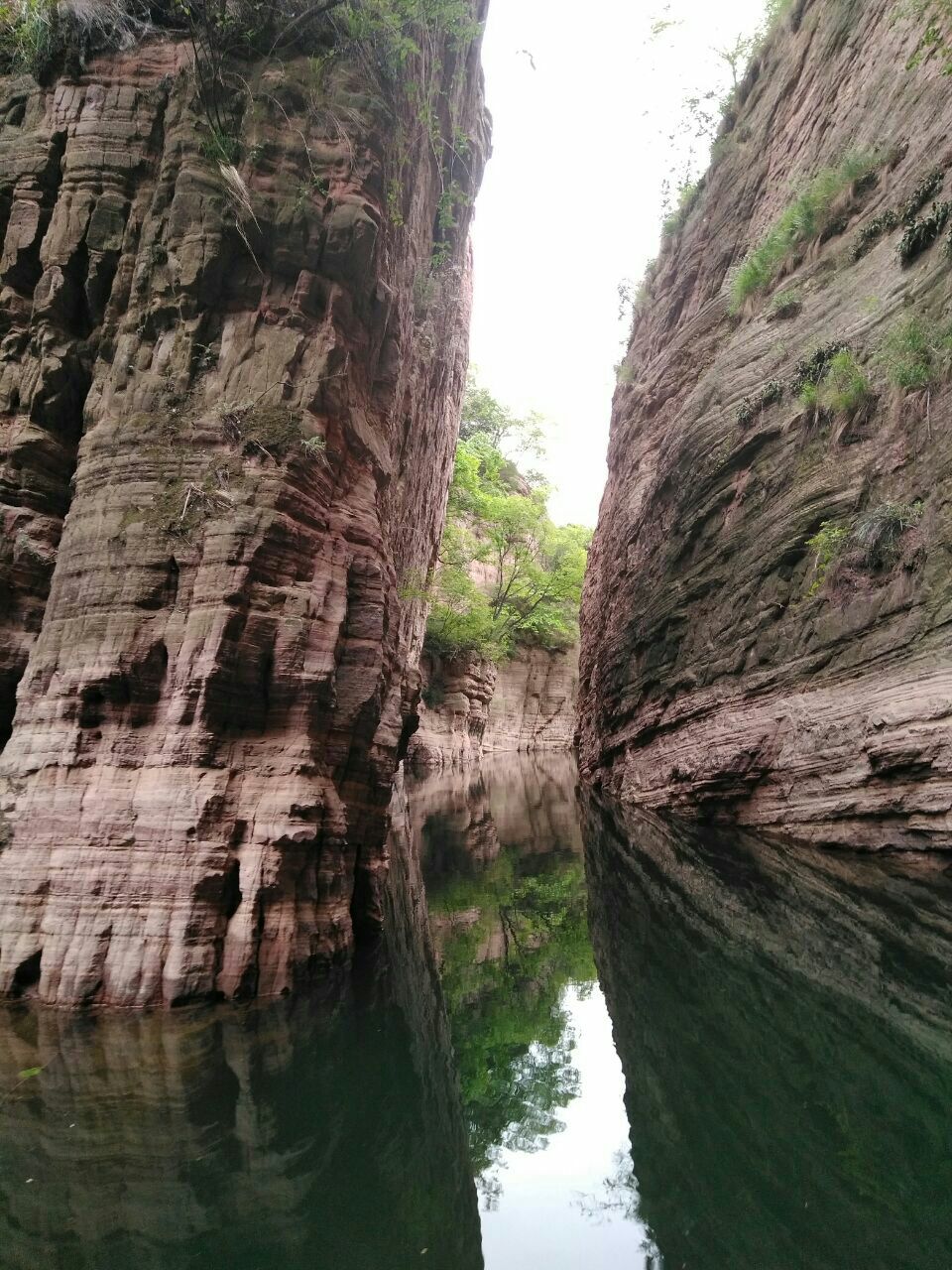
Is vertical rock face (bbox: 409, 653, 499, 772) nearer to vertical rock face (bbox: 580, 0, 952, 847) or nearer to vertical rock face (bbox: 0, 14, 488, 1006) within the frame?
vertical rock face (bbox: 580, 0, 952, 847)

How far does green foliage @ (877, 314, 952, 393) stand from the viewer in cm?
949

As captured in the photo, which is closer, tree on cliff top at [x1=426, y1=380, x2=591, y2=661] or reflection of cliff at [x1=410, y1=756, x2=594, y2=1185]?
reflection of cliff at [x1=410, y1=756, x2=594, y2=1185]

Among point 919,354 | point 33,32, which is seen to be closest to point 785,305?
point 919,354

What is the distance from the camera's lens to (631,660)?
17.2 meters

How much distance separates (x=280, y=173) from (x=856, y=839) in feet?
30.5

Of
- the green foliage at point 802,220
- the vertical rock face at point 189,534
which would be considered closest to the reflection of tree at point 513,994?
the vertical rock face at point 189,534

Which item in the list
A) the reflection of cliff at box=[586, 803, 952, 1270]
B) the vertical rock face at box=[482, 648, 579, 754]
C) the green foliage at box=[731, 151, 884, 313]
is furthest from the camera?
the vertical rock face at box=[482, 648, 579, 754]

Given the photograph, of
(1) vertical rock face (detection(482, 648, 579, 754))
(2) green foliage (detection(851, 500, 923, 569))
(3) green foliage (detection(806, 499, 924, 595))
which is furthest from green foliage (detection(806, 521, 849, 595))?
(1) vertical rock face (detection(482, 648, 579, 754))

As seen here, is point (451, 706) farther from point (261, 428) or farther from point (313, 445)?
point (261, 428)

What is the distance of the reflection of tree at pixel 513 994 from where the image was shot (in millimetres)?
4316

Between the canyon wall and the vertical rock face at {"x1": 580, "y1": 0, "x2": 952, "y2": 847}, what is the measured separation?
38.5ft

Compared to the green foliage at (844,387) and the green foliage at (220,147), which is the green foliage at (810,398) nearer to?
the green foliage at (844,387)

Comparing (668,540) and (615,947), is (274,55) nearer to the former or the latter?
(615,947)

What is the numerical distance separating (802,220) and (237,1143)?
52.3 ft
